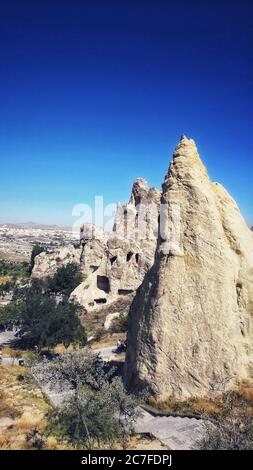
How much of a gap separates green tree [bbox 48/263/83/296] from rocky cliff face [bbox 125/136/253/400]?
29791 mm

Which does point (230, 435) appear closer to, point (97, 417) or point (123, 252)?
point (97, 417)

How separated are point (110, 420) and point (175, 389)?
3353mm

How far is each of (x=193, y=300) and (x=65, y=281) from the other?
3274 centimetres

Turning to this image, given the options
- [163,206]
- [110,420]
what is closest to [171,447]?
[110,420]

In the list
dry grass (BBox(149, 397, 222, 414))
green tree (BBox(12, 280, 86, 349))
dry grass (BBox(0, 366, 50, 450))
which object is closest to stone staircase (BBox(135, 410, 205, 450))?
dry grass (BBox(149, 397, 222, 414))

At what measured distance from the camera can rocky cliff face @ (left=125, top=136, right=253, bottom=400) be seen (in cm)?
1468

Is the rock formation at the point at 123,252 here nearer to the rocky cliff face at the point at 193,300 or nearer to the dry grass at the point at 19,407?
the dry grass at the point at 19,407

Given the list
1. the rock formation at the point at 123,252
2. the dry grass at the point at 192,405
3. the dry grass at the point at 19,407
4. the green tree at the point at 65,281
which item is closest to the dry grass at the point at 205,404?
the dry grass at the point at 192,405

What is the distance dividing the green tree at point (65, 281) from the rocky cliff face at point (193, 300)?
29791 millimetres

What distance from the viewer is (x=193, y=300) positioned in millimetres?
15109

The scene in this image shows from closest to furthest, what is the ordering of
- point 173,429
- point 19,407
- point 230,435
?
point 230,435 < point 173,429 < point 19,407

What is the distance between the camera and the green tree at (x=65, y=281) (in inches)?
1808

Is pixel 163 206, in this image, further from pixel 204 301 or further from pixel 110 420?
pixel 110 420

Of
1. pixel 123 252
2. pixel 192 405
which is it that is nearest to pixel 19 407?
pixel 192 405
